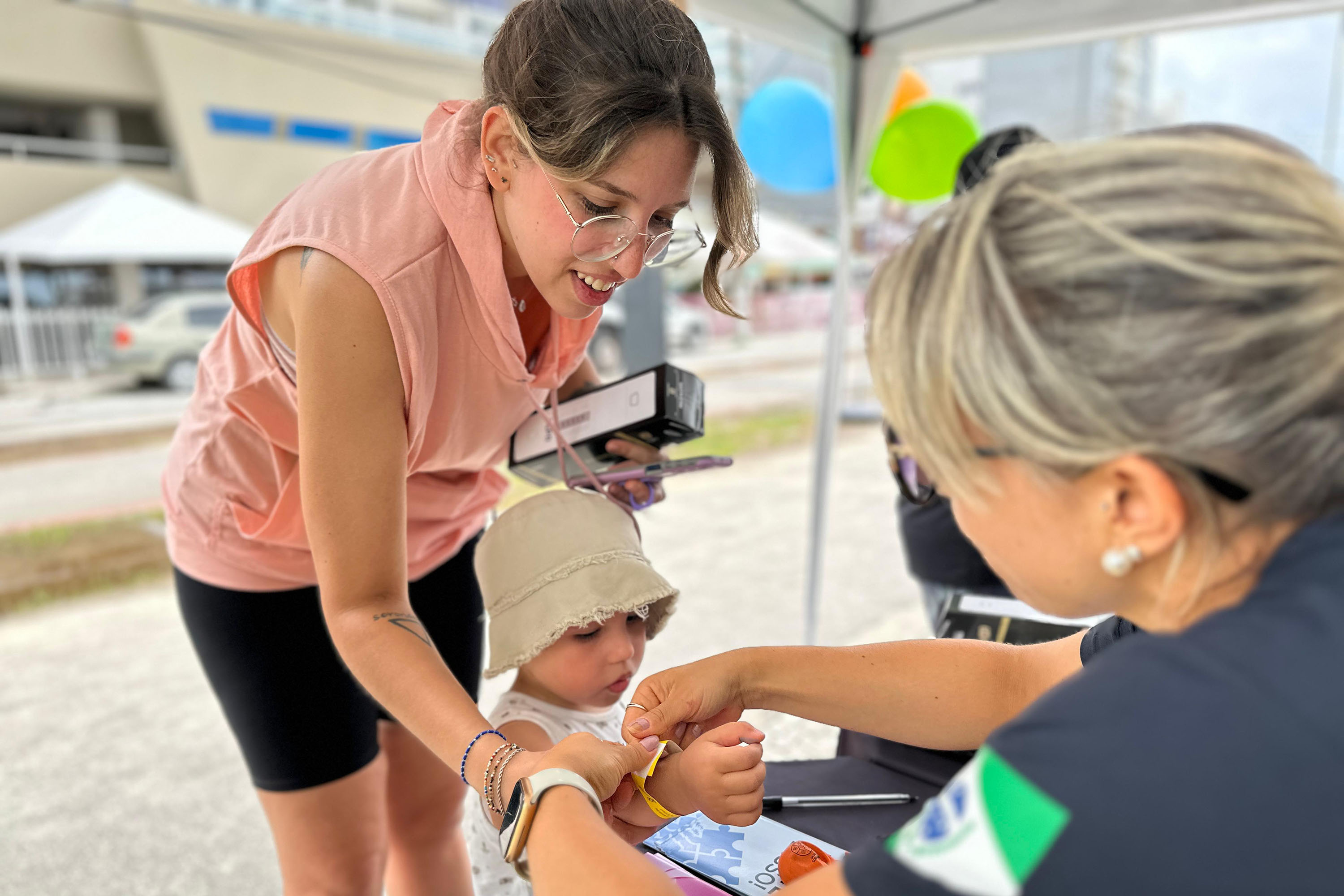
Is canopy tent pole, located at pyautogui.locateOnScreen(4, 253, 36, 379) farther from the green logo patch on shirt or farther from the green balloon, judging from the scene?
the green logo patch on shirt

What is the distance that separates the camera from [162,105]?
516 inches

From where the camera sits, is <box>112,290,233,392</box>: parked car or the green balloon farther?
<box>112,290,233,392</box>: parked car

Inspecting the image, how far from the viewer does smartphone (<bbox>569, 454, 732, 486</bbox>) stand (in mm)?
1301

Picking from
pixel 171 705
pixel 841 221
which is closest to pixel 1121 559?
pixel 841 221

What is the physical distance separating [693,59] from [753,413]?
27.8 feet

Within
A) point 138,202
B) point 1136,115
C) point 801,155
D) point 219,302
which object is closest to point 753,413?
point 801,155

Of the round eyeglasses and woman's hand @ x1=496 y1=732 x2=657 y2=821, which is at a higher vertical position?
the round eyeglasses

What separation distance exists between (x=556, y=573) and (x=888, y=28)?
2376mm

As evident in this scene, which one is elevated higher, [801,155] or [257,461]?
[801,155]

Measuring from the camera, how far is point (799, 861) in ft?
3.19

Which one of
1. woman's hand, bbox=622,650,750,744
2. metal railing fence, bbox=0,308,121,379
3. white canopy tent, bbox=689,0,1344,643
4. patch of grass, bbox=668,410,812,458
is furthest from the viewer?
metal railing fence, bbox=0,308,121,379

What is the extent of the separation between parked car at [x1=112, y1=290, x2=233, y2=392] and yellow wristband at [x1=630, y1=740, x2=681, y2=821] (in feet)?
33.7

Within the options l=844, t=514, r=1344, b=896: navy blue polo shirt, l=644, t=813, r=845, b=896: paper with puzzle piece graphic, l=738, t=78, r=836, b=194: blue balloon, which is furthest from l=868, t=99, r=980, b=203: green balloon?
l=844, t=514, r=1344, b=896: navy blue polo shirt

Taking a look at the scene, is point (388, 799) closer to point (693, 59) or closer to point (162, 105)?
point (693, 59)
